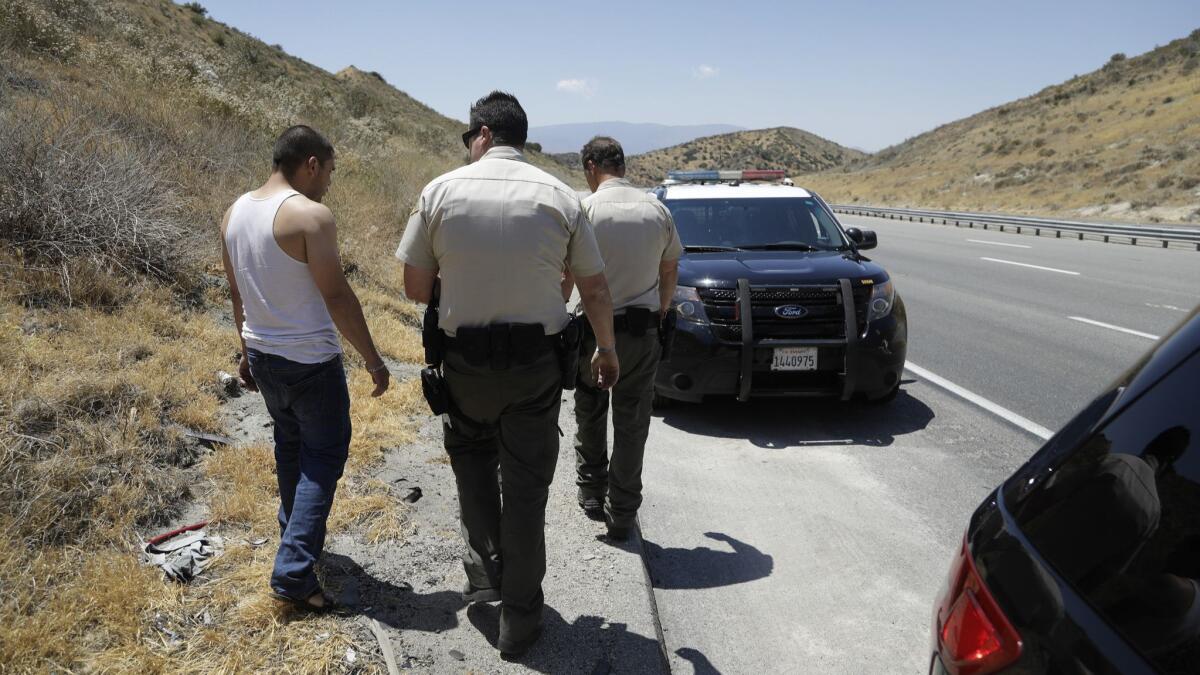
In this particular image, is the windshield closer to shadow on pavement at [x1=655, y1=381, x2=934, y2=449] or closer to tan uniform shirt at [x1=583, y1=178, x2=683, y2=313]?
shadow on pavement at [x1=655, y1=381, x2=934, y2=449]

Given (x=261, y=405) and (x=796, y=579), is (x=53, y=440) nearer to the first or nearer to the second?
(x=261, y=405)

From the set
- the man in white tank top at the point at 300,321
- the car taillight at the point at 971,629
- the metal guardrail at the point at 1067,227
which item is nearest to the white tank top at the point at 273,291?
the man in white tank top at the point at 300,321

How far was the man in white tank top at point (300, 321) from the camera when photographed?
3141mm

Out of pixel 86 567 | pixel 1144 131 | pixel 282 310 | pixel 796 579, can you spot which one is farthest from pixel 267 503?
pixel 1144 131

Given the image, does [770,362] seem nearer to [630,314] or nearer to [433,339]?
[630,314]

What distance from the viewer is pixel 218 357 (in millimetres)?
5637

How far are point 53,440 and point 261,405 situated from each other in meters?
1.54

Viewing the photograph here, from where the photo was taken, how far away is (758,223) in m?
7.40

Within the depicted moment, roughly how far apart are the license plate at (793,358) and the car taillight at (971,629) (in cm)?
402

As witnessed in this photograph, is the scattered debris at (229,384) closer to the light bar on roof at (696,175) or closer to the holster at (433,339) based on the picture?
the holster at (433,339)

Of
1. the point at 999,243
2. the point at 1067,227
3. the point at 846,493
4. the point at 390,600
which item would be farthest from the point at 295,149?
the point at 1067,227

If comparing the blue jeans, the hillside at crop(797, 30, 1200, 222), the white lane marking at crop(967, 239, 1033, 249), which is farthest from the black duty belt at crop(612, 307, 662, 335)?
the hillside at crop(797, 30, 1200, 222)

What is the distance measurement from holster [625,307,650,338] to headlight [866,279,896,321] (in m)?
2.55

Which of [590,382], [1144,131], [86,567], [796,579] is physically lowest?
[796,579]
